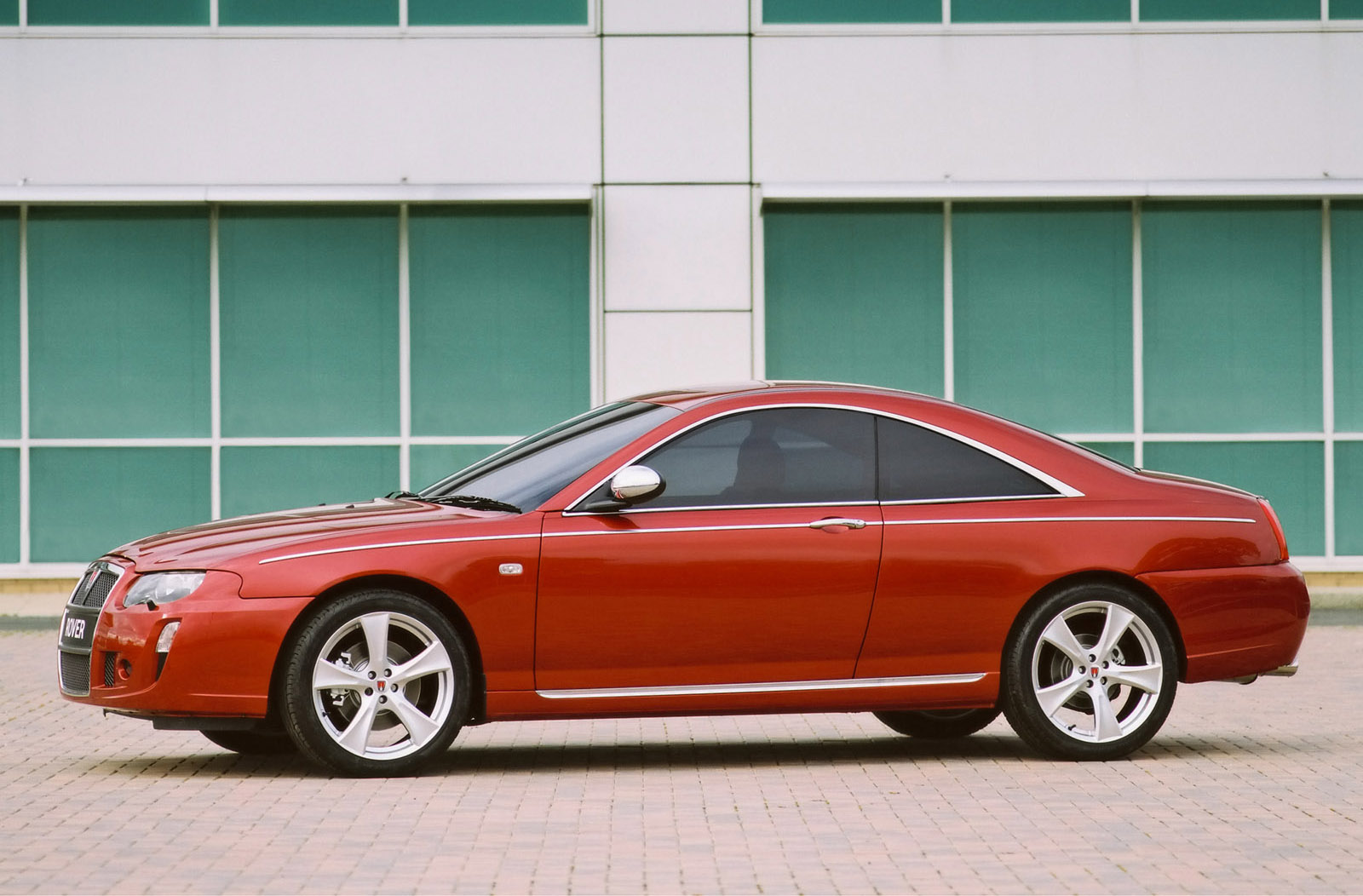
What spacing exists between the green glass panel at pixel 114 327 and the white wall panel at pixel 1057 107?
4928mm

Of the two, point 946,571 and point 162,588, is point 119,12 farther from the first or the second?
point 946,571

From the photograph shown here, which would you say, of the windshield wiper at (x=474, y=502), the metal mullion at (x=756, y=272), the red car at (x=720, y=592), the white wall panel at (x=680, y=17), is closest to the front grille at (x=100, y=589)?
the red car at (x=720, y=592)

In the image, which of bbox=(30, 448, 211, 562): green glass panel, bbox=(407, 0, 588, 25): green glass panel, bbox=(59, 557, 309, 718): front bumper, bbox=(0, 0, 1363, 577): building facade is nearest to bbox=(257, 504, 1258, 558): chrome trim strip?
bbox=(59, 557, 309, 718): front bumper

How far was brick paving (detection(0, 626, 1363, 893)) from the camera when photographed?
577 centimetres

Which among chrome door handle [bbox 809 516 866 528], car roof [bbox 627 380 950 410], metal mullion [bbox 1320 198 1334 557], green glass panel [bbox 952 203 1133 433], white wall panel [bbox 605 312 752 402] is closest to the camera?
chrome door handle [bbox 809 516 866 528]

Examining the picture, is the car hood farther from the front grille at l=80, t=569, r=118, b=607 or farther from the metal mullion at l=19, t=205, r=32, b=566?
the metal mullion at l=19, t=205, r=32, b=566

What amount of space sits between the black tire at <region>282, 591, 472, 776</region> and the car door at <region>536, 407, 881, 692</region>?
396 mm

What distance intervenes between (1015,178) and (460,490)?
29.5ft

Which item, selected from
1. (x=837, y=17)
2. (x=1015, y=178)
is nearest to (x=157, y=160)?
(x=837, y=17)

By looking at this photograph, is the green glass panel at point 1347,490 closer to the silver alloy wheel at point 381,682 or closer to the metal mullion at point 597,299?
the metal mullion at point 597,299

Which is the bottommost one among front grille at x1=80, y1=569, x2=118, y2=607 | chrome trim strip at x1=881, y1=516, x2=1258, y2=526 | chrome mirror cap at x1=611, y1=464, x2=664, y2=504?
front grille at x1=80, y1=569, x2=118, y2=607

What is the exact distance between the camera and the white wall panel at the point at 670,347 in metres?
16.2

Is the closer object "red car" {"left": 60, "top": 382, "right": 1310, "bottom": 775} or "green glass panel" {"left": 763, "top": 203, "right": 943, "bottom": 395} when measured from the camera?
"red car" {"left": 60, "top": 382, "right": 1310, "bottom": 775}

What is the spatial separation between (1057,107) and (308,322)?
255 inches
